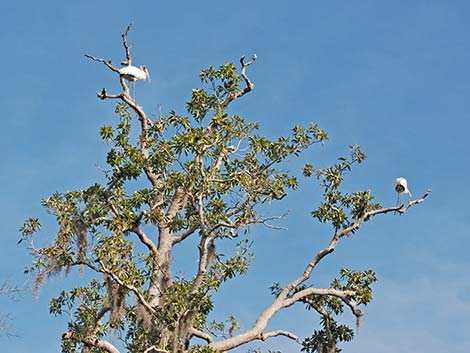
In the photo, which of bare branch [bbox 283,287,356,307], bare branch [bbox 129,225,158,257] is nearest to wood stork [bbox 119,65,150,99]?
bare branch [bbox 129,225,158,257]

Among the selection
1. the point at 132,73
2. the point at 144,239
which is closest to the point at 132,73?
the point at 132,73

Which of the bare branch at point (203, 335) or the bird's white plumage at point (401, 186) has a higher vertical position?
the bird's white plumage at point (401, 186)

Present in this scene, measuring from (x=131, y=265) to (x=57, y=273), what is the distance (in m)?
1.27

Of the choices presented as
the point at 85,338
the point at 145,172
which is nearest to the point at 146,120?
the point at 145,172

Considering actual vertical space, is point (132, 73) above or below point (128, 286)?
above

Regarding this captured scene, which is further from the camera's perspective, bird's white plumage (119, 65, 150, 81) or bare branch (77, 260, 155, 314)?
bird's white plumage (119, 65, 150, 81)

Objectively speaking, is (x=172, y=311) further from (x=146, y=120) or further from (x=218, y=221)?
(x=146, y=120)

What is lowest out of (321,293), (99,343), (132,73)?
(99,343)

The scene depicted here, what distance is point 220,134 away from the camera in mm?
14117

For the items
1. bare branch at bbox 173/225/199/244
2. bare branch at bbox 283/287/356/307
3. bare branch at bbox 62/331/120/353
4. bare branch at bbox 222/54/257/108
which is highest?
bare branch at bbox 222/54/257/108

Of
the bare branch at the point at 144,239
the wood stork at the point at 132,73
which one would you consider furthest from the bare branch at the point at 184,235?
the wood stork at the point at 132,73

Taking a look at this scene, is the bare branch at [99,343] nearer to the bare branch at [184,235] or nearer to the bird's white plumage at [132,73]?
the bare branch at [184,235]

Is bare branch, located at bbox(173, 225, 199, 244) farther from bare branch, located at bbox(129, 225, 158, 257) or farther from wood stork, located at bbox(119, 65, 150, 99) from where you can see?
wood stork, located at bbox(119, 65, 150, 99)

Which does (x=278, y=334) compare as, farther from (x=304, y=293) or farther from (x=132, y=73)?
(x=132, y=73)
